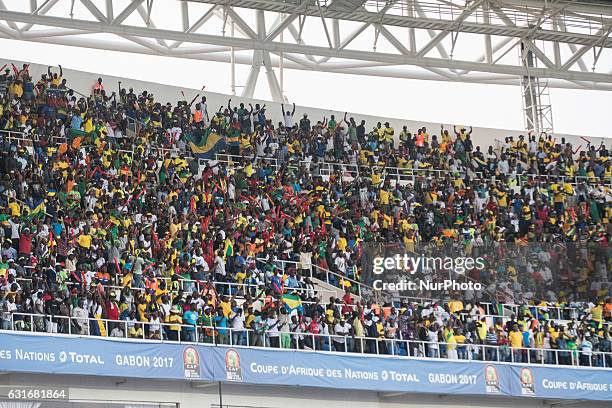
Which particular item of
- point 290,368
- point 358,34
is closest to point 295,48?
point 358,34

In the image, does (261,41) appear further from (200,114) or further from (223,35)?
(200,114)

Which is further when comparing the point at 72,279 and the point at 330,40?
the point at 330,40

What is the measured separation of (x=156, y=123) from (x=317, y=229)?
473 centimetres

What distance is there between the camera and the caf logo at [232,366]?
2641cm

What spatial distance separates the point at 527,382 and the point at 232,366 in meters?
6.97

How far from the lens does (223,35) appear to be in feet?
125

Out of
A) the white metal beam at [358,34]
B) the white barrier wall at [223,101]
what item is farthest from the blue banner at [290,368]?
the white metal beam at [358,34]

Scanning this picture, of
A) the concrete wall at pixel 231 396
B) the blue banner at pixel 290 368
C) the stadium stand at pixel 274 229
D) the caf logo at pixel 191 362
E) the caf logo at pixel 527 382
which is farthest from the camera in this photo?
the caf logo at pixel 527 382

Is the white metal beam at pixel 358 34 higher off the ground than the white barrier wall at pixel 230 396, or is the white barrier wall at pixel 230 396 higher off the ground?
the white metal beam at pixel 358 34

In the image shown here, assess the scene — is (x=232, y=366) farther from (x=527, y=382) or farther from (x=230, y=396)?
(x=527, y=382)

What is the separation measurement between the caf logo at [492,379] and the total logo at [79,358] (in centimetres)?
862

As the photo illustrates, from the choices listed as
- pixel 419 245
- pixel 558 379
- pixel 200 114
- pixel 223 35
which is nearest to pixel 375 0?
pixel 223 35

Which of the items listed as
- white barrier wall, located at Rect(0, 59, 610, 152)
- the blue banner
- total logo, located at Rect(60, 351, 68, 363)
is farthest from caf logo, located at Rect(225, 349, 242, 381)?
white barrier wall, located at Rect(0, 59, 610, 152)

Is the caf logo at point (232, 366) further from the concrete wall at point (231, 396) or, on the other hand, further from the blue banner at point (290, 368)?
the concrete wall at point (231, 396)
